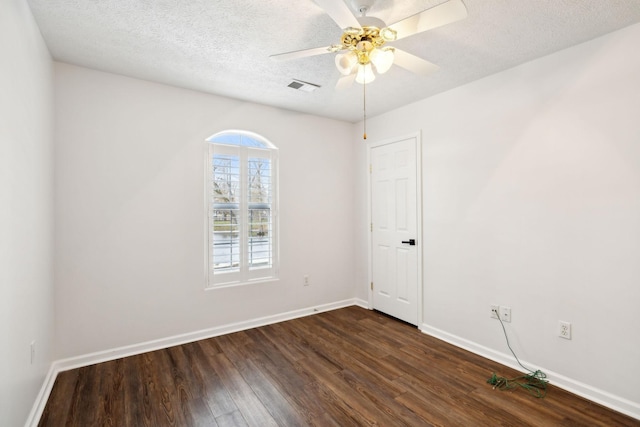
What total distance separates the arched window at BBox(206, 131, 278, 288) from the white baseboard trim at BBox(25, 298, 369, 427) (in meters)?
0.48

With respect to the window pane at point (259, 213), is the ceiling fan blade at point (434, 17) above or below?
above

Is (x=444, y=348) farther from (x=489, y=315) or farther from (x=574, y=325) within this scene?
(x=574, y=325)

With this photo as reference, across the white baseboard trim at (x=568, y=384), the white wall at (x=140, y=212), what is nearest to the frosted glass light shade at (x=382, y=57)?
the white wall at (x=140, y=212)

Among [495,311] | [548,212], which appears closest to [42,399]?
[495,311]

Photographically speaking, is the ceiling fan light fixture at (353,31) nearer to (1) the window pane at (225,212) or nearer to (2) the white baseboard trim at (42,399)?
(1) the window pane at (225,212)

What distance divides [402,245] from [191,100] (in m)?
2.79

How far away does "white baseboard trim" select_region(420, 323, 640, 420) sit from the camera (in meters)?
2.01

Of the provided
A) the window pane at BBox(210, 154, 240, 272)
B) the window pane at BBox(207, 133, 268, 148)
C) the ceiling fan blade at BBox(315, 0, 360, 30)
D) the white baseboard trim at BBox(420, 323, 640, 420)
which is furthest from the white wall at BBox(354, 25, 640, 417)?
the window pane at BBox(210, 154, 240, 272)

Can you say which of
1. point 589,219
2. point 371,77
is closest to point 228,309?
point 371,77

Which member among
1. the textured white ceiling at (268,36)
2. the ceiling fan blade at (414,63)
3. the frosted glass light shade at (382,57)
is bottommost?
the frosted glass light shade at (382,57)

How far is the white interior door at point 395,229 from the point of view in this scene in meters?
3.49

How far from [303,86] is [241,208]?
4.76 ft

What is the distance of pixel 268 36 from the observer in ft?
6.99

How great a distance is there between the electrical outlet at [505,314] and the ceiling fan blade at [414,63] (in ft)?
6.79
